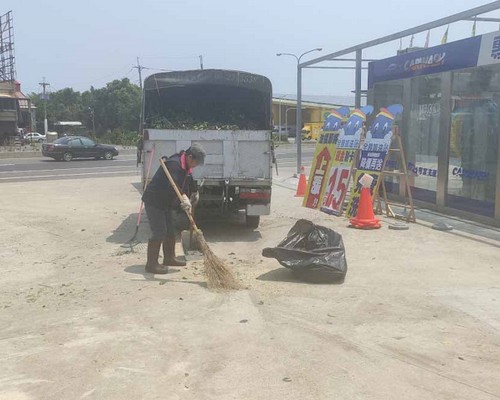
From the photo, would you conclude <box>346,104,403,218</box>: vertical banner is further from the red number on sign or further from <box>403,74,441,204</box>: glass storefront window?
<box>403,74,441,204</box>: glass storefront window

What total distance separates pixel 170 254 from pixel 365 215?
13.7 ft

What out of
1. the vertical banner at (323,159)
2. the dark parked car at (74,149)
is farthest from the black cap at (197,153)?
the dark parked car at (74,149)

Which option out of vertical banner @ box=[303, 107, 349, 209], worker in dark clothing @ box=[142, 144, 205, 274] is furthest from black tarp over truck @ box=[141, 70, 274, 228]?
vertical banner @ box=[303, 107, 349, 209]

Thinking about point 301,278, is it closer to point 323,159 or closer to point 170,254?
point 170,254

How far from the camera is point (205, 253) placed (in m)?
6.30

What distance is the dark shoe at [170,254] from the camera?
6.98 meters

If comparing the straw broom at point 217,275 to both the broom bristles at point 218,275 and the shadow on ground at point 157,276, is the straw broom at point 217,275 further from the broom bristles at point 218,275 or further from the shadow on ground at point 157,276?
the shadow on ground at point 157,276

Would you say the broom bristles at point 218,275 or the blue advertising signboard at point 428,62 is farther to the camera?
the blue advertising signboard at point 428,62

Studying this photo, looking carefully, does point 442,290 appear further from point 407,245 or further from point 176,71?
point 176,71

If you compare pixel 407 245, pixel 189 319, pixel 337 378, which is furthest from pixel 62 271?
pixel 407 245

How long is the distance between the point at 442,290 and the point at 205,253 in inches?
106

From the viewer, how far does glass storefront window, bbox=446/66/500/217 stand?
1013 centimetres

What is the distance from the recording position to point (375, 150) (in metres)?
10.8

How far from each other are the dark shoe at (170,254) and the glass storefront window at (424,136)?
6771 millimetres
